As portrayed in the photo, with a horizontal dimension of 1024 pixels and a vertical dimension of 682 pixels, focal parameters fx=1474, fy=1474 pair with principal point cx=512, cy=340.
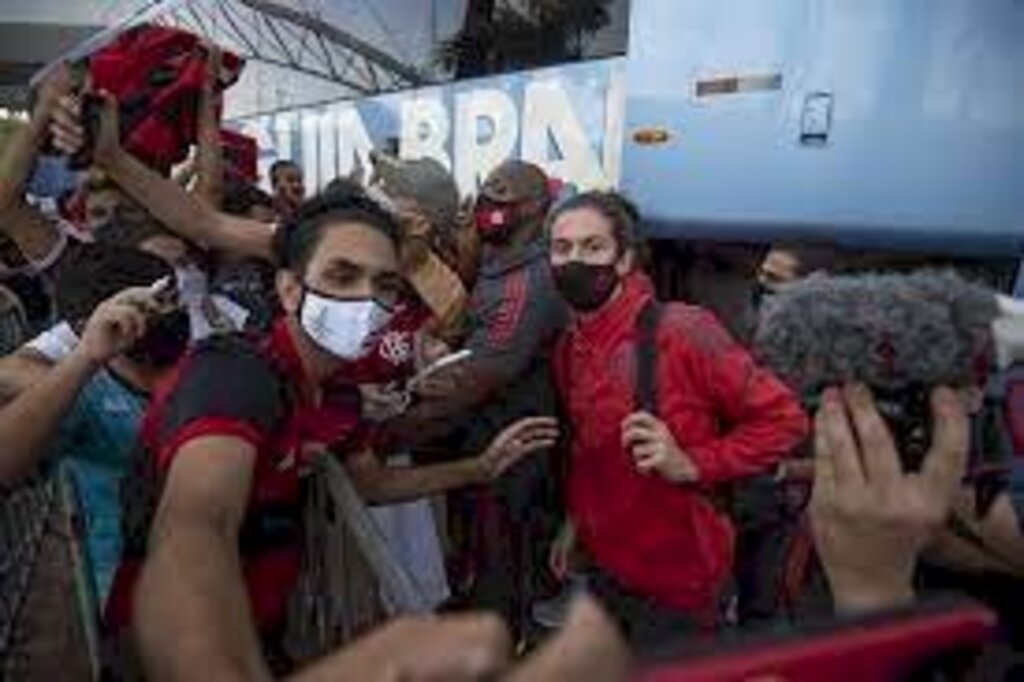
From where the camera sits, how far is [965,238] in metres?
5.17

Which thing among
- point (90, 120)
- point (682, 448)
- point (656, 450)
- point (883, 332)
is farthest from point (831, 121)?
point (883, 332)

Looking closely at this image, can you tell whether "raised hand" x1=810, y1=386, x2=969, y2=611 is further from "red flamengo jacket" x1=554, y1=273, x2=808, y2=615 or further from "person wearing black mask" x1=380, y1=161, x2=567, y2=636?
"person wearing black mask" x1=380, y1=161, x2=567, y2=636

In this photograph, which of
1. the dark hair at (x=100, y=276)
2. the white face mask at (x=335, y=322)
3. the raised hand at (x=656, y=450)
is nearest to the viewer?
the white face mask at (x=335, y=322)

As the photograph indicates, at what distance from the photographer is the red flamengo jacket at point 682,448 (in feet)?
11.5

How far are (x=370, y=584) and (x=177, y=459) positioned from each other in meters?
0.66

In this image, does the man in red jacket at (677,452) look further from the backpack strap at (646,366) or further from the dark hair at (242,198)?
the dark hair at (242,198)

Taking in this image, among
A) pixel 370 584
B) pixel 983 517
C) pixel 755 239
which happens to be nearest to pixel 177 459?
pixel 370 584

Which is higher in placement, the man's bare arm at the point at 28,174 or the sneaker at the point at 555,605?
the man's bare arm at the point at 28,174

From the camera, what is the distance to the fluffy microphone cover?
169 cm

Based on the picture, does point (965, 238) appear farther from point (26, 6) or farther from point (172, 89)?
point (26, 6)

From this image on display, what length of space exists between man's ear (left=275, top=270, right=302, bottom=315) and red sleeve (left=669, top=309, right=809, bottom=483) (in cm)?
107

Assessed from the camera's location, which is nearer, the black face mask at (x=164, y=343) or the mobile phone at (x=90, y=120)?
the black face mask at (x=164, y=343)

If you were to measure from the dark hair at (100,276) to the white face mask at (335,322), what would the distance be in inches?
22.5

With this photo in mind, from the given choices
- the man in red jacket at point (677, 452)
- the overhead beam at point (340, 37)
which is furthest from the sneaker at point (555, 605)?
the overhead beam at point (340, 37)
